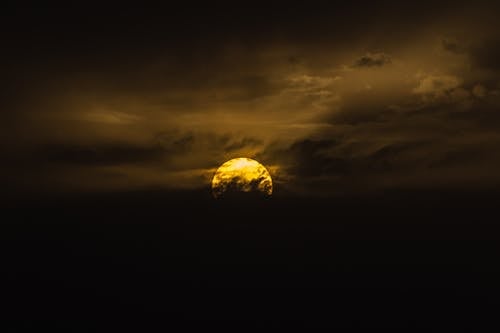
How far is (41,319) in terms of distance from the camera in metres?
23.8

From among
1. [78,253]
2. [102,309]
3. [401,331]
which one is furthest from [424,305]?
[78,253]

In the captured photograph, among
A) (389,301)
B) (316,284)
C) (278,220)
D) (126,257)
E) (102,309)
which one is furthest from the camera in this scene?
(278,220)

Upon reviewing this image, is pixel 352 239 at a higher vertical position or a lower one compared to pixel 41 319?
higher

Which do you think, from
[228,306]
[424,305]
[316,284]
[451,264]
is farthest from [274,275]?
[451,264]

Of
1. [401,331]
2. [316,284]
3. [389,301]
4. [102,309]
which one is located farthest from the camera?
[316,284]

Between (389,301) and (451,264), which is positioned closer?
(389,301)

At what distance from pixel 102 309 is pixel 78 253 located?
1016 cm

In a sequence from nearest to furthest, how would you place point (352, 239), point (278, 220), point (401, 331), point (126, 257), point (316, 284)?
1. point (401, 331)
2. point (316, 284)
3. point (126, 257)
4. point (352, 239)
5. point (278, 220)

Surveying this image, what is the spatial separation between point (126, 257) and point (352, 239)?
50.7 ft

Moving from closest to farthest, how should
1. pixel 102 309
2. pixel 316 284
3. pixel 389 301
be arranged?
pixel 102 309
pixel 389 301
pixel 316 284

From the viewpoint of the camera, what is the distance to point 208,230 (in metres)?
40.0

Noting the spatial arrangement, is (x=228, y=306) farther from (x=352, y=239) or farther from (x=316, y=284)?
(x=352, y=239)

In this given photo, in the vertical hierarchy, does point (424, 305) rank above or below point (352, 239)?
below

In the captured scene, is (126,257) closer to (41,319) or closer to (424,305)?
(41,319)
